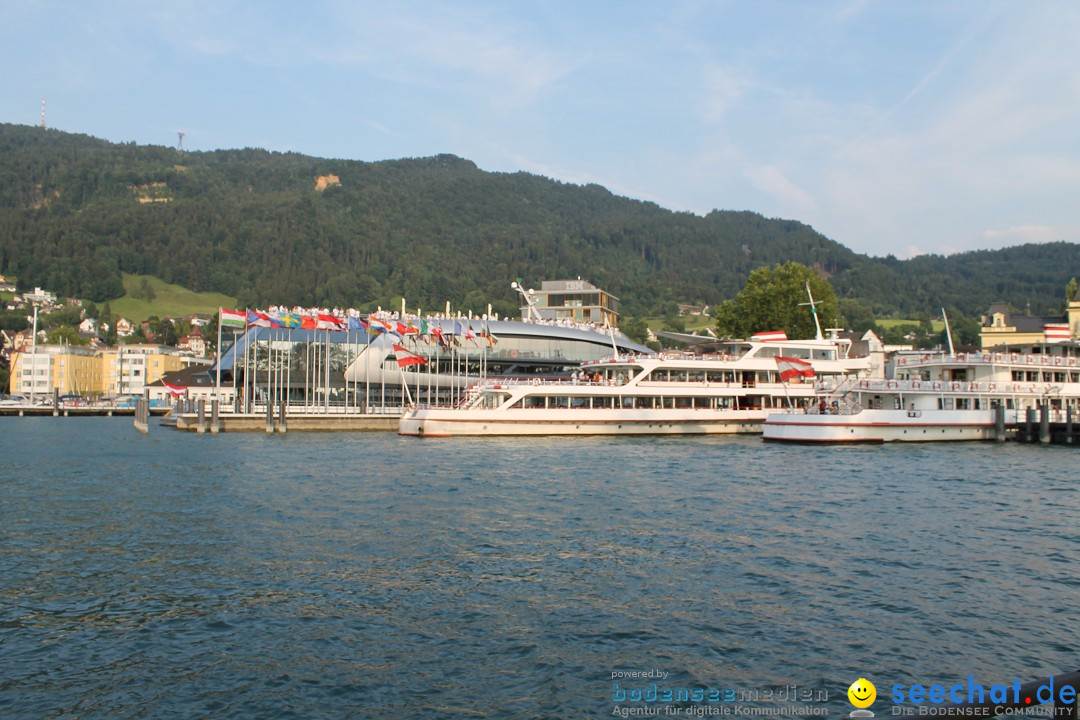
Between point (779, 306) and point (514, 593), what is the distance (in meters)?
70.1

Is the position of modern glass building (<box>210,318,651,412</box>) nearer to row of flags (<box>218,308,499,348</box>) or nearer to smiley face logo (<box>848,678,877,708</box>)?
row of flags (<box>218,308,499,348</box>)

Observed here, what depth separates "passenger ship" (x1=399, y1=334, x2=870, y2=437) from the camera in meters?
49.0

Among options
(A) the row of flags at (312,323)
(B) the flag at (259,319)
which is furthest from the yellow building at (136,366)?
(B) the flag at (259,319)

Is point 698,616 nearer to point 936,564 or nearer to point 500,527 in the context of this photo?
point 936,564

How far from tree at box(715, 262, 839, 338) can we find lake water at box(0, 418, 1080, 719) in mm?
52844

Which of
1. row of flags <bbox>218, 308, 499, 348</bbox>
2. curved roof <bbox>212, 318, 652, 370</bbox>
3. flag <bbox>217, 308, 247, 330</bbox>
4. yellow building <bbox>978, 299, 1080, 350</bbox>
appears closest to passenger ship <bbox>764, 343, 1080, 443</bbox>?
row of flags <bbox>218, 308, 499, 348</bbox>

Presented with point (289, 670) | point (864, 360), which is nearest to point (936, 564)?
point (289, 670)

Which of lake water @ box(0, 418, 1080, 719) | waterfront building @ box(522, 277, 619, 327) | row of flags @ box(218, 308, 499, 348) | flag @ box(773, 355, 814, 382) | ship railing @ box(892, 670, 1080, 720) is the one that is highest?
waterfront building @ box(522, 277, 619, 327)

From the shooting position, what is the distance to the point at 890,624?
12.7m

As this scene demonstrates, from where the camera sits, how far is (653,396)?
52125mm

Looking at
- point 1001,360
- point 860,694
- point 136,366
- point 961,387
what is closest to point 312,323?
point 961,387

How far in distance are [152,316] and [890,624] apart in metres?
169

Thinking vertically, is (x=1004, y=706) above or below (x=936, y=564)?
above

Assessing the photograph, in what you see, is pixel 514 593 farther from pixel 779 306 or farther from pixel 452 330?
pixel 779 306
